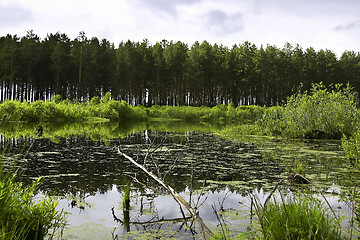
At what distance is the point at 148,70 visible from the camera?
6128cm

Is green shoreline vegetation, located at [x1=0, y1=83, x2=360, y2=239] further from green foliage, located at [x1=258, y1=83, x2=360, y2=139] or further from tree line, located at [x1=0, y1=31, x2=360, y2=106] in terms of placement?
tree line, located at [x1=0, y1=31, x2=360, y2=106]

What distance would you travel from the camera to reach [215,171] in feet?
28.3

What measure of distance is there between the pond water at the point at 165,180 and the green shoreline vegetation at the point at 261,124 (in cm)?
53

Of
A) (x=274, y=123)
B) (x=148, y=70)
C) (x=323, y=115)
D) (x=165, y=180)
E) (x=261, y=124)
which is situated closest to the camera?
(x=165, y=180)

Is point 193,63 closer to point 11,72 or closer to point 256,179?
point 11,72

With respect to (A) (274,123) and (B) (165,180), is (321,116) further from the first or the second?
(B) (165,180)

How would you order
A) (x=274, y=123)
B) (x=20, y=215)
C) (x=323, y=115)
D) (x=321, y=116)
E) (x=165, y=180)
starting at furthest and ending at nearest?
1. (x=274, y=123)
2. (x=321, y=116)
3. (x=323, y=115)
4. (x=165, y=180)
5. (x=20, y=215)

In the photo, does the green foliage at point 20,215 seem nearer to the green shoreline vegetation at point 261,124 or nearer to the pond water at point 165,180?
the green shoreline vegetation at point 261,124

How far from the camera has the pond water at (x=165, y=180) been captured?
4.61 meters

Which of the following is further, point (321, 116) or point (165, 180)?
point (321, 116)

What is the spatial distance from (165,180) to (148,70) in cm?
5546

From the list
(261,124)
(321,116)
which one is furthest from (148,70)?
(321,116)

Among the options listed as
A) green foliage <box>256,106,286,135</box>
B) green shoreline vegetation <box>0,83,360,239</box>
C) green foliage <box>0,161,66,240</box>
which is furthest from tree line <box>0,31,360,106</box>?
green foliage <box>0,161,66,240</box>

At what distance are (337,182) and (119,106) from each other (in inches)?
1312
